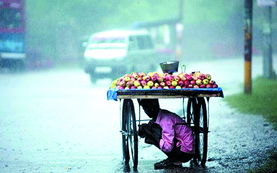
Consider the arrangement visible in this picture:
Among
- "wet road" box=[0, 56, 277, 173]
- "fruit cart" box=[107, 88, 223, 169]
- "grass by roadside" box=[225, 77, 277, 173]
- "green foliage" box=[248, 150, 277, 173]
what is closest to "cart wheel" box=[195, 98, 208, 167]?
"fruit cart" box=[107, 88, 223, 169]

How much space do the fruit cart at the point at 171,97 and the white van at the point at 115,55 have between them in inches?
615

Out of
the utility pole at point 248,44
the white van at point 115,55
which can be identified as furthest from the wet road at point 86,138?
the white van at point 115,55

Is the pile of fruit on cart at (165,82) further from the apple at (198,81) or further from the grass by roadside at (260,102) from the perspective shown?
the grass by roadside at (260,102)

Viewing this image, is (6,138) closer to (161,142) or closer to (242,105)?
(161,142)

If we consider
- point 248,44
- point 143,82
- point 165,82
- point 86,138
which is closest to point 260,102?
point 248,44

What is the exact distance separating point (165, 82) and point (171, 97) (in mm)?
289

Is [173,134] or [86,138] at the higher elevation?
[173,134]

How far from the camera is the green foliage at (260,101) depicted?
1339 centimetres

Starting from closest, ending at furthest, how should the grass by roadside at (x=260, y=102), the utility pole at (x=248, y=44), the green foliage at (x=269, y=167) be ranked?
the green foliage at (x=269, y=167) < the grass by roadside at (x=260, y=102) < the utility pole at (x=248, y=44)

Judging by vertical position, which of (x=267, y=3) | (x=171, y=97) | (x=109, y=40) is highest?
(x=267, y=3)

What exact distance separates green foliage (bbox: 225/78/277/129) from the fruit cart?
3397mm

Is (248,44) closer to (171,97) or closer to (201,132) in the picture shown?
(201,132)

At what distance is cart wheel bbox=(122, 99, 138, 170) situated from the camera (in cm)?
753

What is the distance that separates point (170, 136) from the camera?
Answer: 24.3 feet
